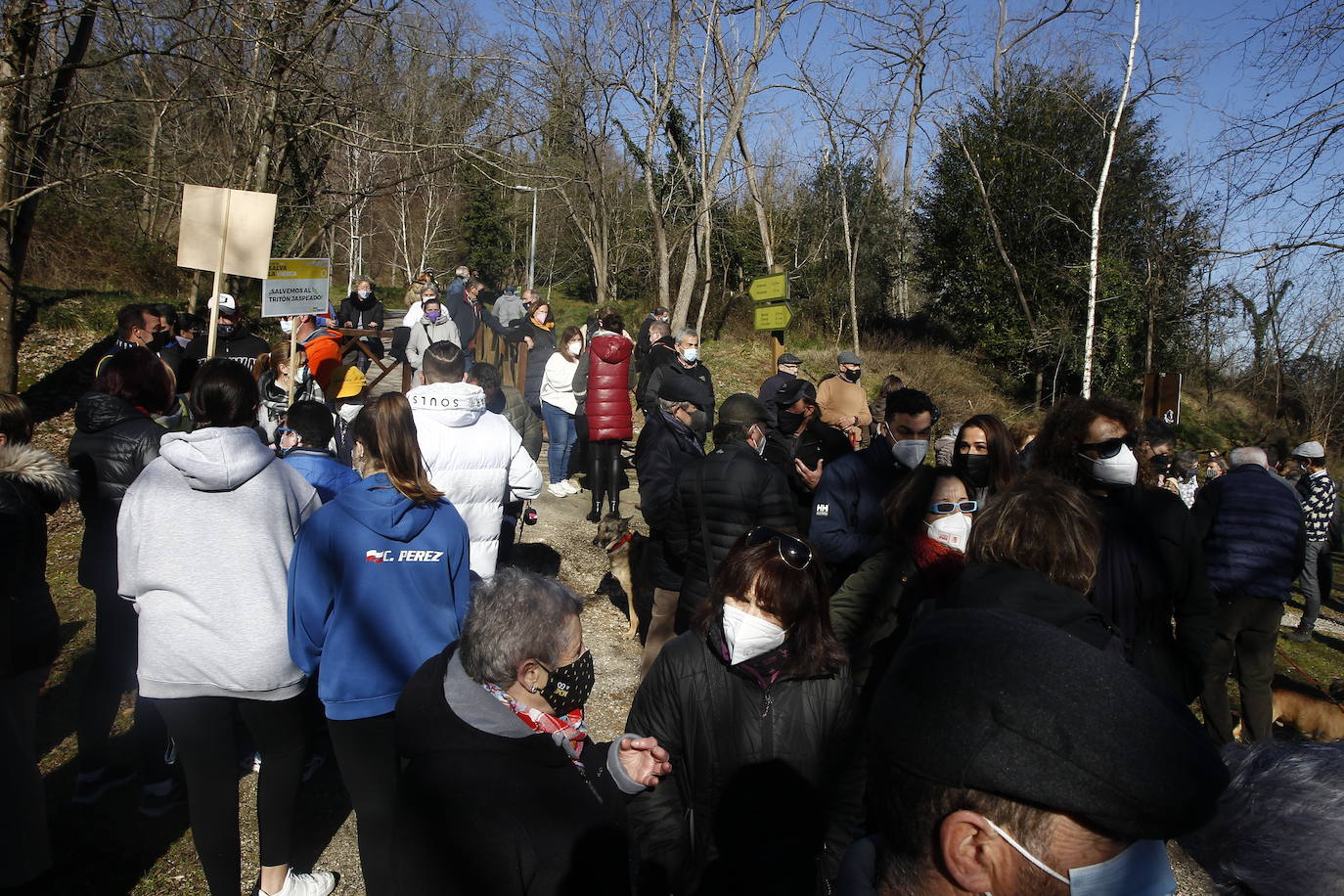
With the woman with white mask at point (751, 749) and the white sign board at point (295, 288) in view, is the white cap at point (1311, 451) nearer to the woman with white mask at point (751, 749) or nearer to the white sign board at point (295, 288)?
the woman with white mask at point (751, 749)

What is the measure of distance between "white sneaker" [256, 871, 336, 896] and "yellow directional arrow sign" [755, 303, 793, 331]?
9.00 meters

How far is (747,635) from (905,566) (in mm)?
1420

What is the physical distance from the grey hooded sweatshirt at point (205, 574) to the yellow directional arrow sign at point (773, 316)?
29.5 feet

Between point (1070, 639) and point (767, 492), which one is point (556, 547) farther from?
point (1070, 639)

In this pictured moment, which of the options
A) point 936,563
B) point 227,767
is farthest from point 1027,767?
point 227,767

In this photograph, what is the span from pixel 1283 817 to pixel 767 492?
2.76 m

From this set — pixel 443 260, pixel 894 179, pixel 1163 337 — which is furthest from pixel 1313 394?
pixel 443 260

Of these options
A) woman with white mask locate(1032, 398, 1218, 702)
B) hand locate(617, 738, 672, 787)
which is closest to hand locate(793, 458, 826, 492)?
woman with white mask locate(1032, 398, 1218, 702)

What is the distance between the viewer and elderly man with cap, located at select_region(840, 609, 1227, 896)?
96 cm

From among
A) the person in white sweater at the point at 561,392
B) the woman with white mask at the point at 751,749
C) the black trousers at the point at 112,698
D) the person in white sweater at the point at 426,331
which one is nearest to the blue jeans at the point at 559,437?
the person in white sweater at the point at 561,392

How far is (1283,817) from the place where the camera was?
5.24 feet

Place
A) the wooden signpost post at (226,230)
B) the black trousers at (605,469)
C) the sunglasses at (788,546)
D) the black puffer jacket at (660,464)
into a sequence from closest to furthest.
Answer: the sunglasses at (788,546) < the black puffer jacket at (660,464) < the wooden signpost post at (226,230) < the black trousers at (605,469)

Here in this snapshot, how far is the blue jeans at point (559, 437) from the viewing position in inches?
350

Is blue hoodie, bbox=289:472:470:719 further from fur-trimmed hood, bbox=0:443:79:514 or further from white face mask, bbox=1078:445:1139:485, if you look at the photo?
white face mask, bbox=1078:445:1139:485
